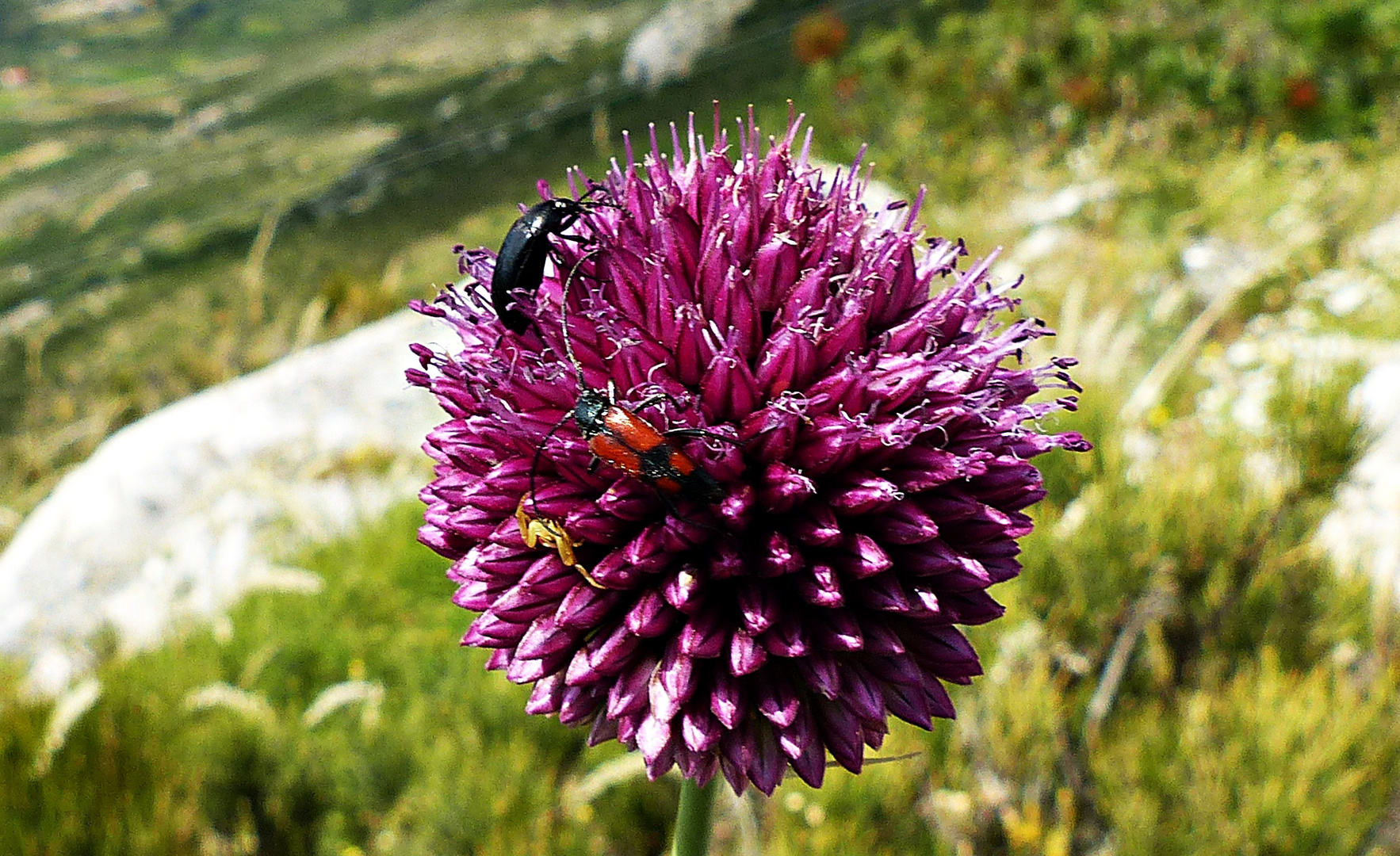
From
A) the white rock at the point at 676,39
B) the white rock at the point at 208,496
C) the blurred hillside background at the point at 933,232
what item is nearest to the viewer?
the blurred hillside background at the point at 933,232

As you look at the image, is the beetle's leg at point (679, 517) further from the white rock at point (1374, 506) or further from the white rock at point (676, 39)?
the white rock at point (676, 39)

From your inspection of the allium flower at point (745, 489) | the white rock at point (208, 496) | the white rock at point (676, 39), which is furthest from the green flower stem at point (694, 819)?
the white rock at point (676, 39)

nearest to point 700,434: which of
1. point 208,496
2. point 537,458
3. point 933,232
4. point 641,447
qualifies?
point 641,447

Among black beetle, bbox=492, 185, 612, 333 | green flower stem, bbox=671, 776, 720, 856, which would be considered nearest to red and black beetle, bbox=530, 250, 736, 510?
black beetle, bbox=492, 185, 612, 333

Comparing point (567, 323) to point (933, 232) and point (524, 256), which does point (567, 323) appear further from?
point (933, 232)

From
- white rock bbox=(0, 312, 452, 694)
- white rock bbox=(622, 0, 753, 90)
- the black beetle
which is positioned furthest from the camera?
white rock bbox=(622, 0, 753, 90)

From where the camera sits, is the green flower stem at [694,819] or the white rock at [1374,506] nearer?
the green flower stem at [694,819]

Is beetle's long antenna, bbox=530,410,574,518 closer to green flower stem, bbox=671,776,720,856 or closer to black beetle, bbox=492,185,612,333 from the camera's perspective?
black beetle, bbox=492,185,612,333
